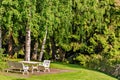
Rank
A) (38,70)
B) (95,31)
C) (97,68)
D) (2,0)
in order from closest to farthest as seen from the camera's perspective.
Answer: (38,70) → (2,0) → (97,68) → (95,31)

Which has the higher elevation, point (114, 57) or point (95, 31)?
point (95, 31)

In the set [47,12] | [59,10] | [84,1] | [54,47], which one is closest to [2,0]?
[47,12]

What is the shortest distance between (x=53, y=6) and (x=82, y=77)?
10.4 meters

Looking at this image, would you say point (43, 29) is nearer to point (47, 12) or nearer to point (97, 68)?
point (47, 12)

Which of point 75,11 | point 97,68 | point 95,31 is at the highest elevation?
point 75,11

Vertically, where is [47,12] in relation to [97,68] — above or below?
above

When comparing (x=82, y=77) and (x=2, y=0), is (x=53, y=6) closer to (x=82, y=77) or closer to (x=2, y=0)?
(x=2, y=0)

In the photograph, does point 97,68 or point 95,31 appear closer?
point 97,68

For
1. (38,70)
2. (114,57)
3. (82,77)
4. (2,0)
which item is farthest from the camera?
(114,57)

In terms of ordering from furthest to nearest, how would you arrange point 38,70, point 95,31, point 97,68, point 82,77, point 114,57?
1. point 95,31
2. point 114,57
3. point 97,68
4. point 38,70
5. point 82,77

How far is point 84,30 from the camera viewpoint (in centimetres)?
3538

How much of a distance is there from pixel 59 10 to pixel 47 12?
3.03 m

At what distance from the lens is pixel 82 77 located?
20969mm

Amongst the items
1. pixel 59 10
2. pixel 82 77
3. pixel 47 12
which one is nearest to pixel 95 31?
pixel 59 10
